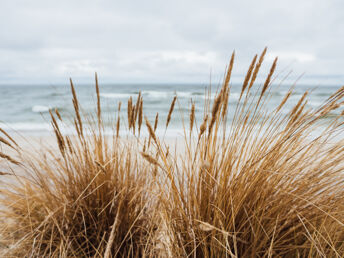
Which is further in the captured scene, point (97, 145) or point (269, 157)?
point (97, 145)

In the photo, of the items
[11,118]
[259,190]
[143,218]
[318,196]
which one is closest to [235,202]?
[259,190]

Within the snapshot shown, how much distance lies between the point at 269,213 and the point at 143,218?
0.68 metres

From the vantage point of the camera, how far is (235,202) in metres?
1.07

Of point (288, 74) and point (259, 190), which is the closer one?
point (259, 190)

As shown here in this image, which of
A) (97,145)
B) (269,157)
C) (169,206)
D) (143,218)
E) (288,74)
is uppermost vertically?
(288,74)

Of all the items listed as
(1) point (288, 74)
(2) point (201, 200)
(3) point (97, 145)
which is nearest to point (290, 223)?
(2) point (201, 200)

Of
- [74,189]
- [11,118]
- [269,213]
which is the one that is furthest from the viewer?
[11,118]

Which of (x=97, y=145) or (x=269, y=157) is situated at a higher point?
(x=269, y=157)

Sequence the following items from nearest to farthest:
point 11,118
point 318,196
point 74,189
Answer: point 318,196, point 74,189, point 11,118

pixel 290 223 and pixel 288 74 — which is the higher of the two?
pixel 288 74

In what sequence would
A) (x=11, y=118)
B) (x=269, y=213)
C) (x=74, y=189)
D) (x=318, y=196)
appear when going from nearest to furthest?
(x=269, y=213)
(x=318, y=196)
(x=74, y=189)
(x=11, y=118)

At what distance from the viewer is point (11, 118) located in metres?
11.3

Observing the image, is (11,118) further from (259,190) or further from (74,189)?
(259,190)

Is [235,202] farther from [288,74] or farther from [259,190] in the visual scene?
[288,74]
